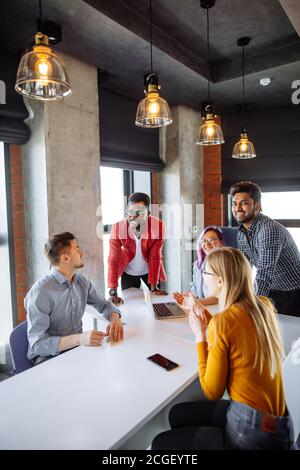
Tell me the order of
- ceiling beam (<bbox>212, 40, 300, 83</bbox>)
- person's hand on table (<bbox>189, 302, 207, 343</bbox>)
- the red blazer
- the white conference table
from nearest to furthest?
the white conference table → person's hand on table (<bbox>189, 302, 207, 343</bbox>) → the red blazer → ceiling beam (<bbox>212, 40, 300, 83</bbox>)

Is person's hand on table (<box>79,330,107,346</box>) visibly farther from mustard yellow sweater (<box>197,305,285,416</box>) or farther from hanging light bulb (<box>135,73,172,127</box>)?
hanging light bulb (<box>135,73,172,127</box>)

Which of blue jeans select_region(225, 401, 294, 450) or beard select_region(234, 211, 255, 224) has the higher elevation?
beard select_region(234, 211, 255, 224)

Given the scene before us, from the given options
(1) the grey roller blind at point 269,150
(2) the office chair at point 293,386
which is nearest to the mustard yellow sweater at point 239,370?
(2) the office chair at point 293,386

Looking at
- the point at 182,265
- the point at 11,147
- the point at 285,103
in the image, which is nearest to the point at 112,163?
the point at 11,147

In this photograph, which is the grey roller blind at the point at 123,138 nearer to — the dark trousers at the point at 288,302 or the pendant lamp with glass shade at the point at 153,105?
the pendant lamp with glass shade at the point at 153,105

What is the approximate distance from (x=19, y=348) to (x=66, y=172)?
1.81m

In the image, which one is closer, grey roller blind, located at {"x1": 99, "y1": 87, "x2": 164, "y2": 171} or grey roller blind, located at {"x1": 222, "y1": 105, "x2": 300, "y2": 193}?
grey roller blind, located at {"x1": 99, "y1": 87, "x2": 164, "y2": 171}

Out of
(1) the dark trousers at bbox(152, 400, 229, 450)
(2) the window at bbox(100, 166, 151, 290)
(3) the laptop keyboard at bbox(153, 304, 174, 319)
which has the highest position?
(2) the window at bbox(100, 166, 151, 290)

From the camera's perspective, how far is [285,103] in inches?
187

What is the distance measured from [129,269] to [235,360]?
6.38 feet

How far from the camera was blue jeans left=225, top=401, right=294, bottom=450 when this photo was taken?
1.23m

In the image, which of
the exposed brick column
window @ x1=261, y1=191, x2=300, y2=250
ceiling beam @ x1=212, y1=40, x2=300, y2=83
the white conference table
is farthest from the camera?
the exposed brick column

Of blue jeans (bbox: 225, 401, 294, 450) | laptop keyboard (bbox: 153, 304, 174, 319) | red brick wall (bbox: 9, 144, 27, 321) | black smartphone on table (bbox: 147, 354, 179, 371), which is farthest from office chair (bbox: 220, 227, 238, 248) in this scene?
blue jeans (bbox: 225, 401, 294, 450)

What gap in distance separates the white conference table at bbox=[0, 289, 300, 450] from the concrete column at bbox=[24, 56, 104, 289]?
5.01ft
